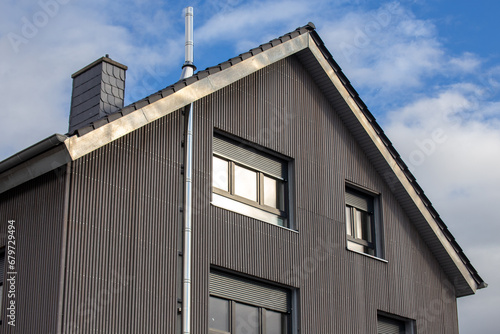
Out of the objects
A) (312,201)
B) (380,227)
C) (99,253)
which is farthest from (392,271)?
(99,253)

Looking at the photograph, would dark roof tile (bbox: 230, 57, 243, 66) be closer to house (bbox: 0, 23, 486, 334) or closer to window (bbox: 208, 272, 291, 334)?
house (bbox: 0, 23, 486, 334)

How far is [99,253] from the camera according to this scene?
44.4 ft

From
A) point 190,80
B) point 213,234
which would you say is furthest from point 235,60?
point 213,234

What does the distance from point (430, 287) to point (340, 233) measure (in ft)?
11.8

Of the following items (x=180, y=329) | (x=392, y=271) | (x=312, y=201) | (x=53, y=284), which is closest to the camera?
(x=53, y=284)

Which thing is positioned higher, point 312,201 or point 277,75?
point 277,75

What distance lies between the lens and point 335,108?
20016 mm

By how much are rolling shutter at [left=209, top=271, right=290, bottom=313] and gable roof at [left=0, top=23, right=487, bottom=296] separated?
132 inches

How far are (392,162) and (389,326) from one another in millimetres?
4042

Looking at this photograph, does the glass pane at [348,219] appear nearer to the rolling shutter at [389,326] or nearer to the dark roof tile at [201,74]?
Result: the rolling shutter at [389,326]

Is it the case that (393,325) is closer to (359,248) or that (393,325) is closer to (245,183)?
(359,248)

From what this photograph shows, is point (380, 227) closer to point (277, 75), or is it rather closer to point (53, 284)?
point (277, 75)

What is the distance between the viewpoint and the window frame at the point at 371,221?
19.4m

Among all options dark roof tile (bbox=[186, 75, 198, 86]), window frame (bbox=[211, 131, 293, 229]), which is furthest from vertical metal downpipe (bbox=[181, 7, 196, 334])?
window frame (bbox=[211, 131, 293, 229])
